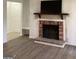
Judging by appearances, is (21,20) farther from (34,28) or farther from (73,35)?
(73,35)

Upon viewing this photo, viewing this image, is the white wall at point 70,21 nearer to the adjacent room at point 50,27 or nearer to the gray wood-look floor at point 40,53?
the adjacent room at point 50,27

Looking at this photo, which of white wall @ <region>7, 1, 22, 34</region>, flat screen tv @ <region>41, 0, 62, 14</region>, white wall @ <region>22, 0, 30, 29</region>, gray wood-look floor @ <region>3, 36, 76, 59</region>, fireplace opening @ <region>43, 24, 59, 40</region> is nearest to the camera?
gray wood-look floor @ <region>3, 36, 76, 59</region>

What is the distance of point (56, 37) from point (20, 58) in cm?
298

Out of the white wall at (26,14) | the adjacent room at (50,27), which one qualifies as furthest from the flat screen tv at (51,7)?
the white wall at (26,14)

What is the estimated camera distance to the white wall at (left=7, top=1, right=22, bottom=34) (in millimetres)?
8922

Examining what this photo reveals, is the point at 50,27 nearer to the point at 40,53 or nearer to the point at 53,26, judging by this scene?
the point at 53,26

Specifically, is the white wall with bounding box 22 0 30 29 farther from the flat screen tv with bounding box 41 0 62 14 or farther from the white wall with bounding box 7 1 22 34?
the flat screen tv with bounding box 41 0 62 14

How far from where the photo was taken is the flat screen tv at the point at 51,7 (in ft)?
21.2

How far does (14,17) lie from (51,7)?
347cm

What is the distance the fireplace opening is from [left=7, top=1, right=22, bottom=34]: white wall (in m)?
2.26

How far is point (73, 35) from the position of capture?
6332mm

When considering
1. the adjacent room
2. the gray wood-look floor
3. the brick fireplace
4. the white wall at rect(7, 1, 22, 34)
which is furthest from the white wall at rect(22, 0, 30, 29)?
the gray wood-look floor

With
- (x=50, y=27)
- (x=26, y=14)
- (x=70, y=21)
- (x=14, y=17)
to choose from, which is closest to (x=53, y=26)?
(x=50, y=27)

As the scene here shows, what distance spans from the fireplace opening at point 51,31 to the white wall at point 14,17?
2.26 meters
